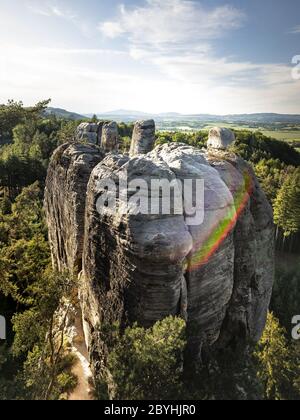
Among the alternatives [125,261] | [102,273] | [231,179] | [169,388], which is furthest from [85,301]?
[231,179]

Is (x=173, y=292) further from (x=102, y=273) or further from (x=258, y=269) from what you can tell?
(x=258, y=269)

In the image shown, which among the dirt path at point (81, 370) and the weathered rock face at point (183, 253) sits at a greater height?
the weathered rock face at point (183, 253)

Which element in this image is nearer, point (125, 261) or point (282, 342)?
point (125, 261)

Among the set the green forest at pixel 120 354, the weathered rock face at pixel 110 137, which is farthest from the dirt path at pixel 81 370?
the weathered rock face at pixel 110 137

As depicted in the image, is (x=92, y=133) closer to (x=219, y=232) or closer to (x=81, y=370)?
(x=81, y=370)

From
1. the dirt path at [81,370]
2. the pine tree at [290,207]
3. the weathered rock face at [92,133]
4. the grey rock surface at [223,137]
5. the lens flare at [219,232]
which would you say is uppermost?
the weathered rock face at [92,133]

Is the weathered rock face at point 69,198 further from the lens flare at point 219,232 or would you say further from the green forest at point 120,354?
the lens flare at point 219,232
